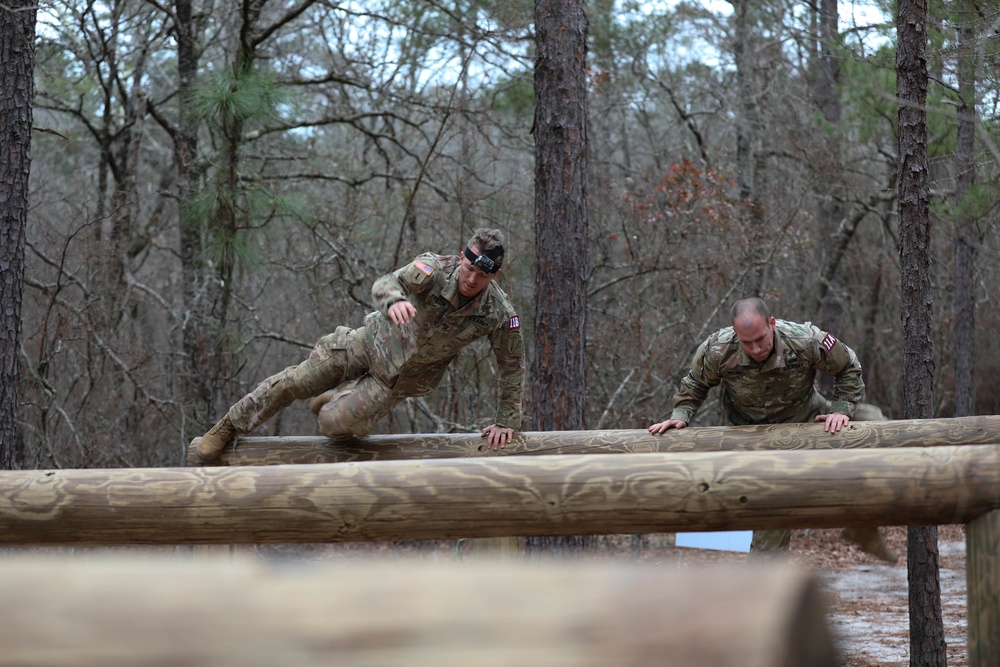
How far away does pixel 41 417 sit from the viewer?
952 centimetres

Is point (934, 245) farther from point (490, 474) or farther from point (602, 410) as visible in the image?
point (490, 474)

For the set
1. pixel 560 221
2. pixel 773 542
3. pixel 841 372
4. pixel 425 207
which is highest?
pixel 425 207

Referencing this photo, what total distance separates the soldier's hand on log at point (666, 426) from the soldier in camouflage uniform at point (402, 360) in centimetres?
72

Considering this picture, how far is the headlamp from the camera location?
479 cm

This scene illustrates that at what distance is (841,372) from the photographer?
5160 mm

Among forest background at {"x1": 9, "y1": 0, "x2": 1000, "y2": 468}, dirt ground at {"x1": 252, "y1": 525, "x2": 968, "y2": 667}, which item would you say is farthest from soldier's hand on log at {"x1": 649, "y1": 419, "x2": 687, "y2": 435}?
forest background at {"x1": 9, "y1": 0, "x2": 1000, "y2": 468}

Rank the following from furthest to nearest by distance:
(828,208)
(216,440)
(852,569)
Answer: (828,208) < (852,569) < (216,440)

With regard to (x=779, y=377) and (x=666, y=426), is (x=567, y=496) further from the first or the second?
(x=779, y=377)

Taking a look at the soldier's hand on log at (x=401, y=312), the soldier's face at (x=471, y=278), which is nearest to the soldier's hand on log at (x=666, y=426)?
the soldier's face at (x=471, y=278)

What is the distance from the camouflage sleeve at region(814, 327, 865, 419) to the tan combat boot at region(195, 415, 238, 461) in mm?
3231

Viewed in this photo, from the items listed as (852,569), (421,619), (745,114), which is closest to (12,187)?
(421,619)

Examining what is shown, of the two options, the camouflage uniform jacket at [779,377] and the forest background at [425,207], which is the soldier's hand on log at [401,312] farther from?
the forest background at [425,207]

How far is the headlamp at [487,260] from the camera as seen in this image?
4.79 metres

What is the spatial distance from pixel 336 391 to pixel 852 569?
23.9ft
